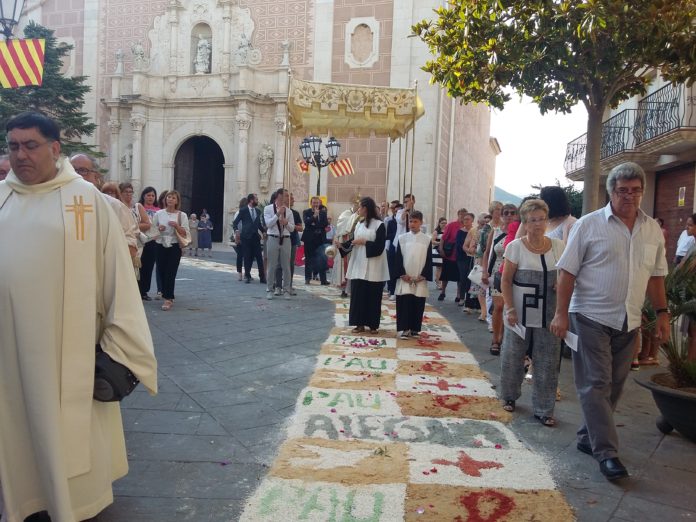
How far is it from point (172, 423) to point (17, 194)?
2132mm

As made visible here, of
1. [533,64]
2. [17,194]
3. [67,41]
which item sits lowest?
[17,194]

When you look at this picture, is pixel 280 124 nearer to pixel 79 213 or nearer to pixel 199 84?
pixel 199 84

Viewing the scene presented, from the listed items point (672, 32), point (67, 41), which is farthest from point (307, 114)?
point (67, 41)

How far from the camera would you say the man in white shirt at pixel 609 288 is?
3.68 metres

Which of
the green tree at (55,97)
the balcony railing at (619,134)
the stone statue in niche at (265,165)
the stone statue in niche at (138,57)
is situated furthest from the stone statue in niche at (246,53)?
the balcony railing at (619,134)

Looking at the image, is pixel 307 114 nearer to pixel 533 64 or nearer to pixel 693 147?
pixel 533 64

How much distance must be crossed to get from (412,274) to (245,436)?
3.83m

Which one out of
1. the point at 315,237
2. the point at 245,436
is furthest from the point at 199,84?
the point at 245,436

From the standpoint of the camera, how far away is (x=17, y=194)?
8.73ft

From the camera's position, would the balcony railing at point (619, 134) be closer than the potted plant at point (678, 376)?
No

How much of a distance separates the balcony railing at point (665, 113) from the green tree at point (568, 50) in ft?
20.1

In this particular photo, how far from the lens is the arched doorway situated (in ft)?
83.0

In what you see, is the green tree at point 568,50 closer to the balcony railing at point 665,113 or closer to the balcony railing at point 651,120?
the balcony railing at point 651,120

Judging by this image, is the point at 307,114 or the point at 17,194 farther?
the point at 307,114
